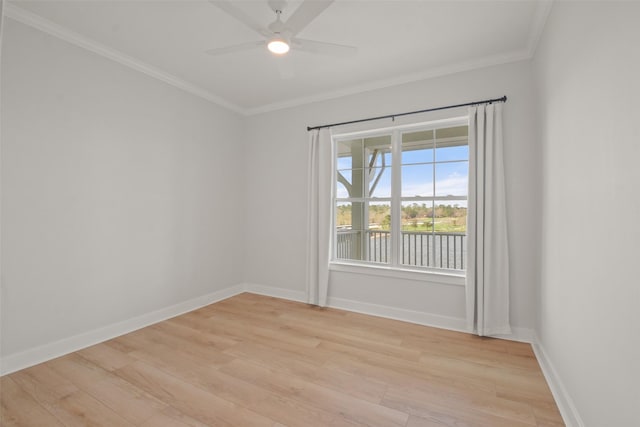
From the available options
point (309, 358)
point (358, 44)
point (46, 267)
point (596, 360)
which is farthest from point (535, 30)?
point (46, 267)

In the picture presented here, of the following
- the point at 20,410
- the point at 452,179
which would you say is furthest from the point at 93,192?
the point at 452,179

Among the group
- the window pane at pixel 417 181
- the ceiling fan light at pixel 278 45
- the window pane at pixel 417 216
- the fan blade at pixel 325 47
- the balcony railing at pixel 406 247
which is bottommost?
the balcony railing at pixel 406 247

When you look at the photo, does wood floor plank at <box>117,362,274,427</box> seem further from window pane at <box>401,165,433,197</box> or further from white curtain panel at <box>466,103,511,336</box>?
window pane at <box>401,165,433,197</box>

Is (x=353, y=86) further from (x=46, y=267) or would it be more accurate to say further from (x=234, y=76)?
(x=46, y=267)

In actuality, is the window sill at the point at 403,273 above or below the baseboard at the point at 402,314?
above

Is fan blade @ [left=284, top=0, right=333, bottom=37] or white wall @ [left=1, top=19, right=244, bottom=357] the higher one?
fan blade @ [left=284, top=0, right=333, bottom=37]

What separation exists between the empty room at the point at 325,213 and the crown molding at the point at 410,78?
2 centimetres

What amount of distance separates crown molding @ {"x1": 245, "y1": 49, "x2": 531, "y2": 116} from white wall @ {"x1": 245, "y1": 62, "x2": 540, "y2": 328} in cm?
5

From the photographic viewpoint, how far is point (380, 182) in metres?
3.60

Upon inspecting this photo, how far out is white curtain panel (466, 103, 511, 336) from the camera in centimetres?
275

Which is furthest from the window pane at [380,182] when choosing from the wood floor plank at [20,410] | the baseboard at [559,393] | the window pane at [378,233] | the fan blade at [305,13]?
Answer: the wood floor plank at [20,410]

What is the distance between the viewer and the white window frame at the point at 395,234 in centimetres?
310

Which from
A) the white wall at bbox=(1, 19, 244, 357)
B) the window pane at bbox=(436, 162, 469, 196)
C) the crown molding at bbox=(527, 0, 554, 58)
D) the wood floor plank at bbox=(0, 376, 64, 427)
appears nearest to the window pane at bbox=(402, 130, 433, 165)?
the window pane at bbox=(436, 162, 469, 196)

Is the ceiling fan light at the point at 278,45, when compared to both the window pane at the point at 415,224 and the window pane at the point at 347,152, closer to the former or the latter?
the window pane at the point at 347,152
